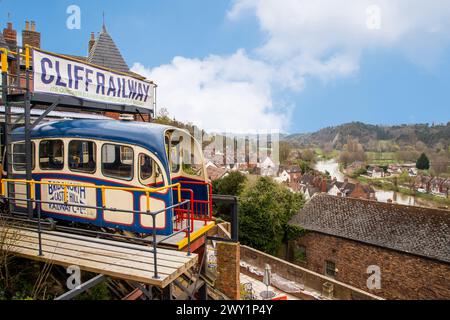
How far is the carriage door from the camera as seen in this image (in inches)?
260

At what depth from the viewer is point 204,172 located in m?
8.68

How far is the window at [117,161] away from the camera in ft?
22.5

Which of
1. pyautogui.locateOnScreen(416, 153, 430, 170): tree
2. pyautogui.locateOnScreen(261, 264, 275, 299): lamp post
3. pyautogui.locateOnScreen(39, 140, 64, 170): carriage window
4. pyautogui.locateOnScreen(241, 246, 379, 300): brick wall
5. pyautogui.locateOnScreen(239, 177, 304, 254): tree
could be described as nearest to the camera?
pyautogui.locateOnScreen(39, 140, 64, 170): carriage window

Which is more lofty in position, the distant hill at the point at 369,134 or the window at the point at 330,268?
the distant hill at the point at 369,134

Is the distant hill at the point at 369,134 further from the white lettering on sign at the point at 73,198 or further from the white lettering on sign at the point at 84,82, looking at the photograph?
the white lettering on sign at the point at 73,198

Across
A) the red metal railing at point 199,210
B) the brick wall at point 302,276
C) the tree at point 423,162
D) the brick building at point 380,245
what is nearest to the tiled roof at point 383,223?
→ the brick building at point 380,245

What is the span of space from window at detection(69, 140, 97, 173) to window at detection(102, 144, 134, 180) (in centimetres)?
30

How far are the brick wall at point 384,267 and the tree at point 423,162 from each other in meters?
72.5

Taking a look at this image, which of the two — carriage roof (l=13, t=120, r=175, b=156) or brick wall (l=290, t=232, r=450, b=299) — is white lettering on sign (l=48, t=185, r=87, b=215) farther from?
brick wall (l=290, t=232, r=450, b=299)

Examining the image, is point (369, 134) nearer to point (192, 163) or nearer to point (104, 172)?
point (192, 163)

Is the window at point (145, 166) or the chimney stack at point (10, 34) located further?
the chimney stack at point (10, 34)

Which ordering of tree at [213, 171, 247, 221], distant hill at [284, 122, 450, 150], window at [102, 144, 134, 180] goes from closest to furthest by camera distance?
window at [102, 144, 134, 180] → tree at [213, 171, 247, 221] → distant hill at [284, 122, 450, 150]

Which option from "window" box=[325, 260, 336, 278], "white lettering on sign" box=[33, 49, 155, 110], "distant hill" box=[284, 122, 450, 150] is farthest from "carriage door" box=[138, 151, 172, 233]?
"distant hill" box=[284, 122, 450, 150]
